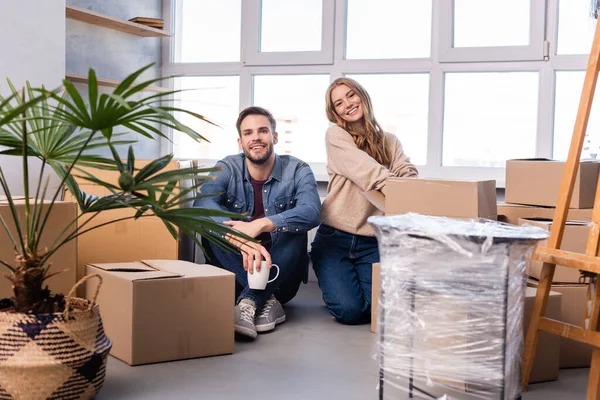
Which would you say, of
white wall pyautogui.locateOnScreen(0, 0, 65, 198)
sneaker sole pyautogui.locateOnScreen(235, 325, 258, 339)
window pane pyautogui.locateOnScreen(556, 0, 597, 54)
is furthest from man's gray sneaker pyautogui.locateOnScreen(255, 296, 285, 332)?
window pane pyautogui.locateOnScreen(556, 0, 597, 54)

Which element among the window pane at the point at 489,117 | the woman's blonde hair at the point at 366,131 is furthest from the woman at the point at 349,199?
the window pane at the point at 489,117

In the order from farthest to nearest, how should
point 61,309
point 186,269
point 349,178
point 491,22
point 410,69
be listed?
point 410,69
point 491,22
point 349,178
point 186,269
point 61,309

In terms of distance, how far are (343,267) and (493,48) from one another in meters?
1.48

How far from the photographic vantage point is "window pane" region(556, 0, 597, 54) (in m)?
3.58

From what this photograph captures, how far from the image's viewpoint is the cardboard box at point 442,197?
2348mm

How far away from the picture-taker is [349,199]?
3113mm

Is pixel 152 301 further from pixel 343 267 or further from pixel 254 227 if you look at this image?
pixel 343 267

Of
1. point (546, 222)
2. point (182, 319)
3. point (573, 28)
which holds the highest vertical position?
point (573, 28)

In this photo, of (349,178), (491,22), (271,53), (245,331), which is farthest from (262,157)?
(491,22)

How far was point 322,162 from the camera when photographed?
13.5 ft

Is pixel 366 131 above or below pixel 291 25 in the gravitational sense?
below

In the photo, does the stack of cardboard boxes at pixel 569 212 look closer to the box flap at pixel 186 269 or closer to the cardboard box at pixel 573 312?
the cardboard box at pixel 573 312

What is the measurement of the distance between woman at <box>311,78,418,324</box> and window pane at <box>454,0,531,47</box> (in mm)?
963

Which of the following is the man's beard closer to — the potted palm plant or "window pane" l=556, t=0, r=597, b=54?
the potted palm plant
